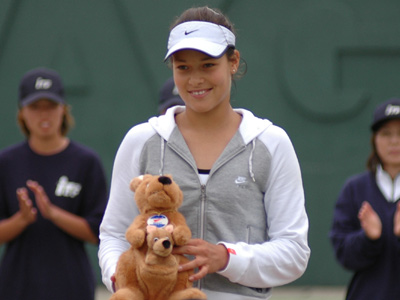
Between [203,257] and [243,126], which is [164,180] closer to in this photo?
[203,257]

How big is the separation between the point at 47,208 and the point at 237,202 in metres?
2.11

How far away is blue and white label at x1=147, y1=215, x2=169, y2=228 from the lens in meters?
2.89

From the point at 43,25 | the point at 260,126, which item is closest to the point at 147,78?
the point at 43,25

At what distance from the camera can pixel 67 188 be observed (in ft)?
16.5

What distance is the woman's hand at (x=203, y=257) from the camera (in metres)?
2.86

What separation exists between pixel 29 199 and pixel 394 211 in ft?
6.48

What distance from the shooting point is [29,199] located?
4.95 metres

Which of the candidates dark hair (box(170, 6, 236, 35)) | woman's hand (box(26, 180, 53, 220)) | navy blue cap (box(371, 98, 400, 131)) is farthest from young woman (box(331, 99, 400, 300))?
dark hair (box(170, 6, 236, 35))

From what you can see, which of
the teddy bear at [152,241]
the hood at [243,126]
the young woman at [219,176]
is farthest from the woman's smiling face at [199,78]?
the teddy bear at [152,241]

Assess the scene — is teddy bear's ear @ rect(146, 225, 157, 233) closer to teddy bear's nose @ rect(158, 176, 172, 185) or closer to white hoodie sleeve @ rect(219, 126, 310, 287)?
teddy bear's nose @ rect(158, 176, 172, 185)

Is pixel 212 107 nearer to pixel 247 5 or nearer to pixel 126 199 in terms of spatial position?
pixel 126 199

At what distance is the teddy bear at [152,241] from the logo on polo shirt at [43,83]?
8.17ft

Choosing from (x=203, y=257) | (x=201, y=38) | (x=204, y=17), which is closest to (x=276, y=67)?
(x=204, y=17)

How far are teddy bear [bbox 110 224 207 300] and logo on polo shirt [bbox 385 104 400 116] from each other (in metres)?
2.63
